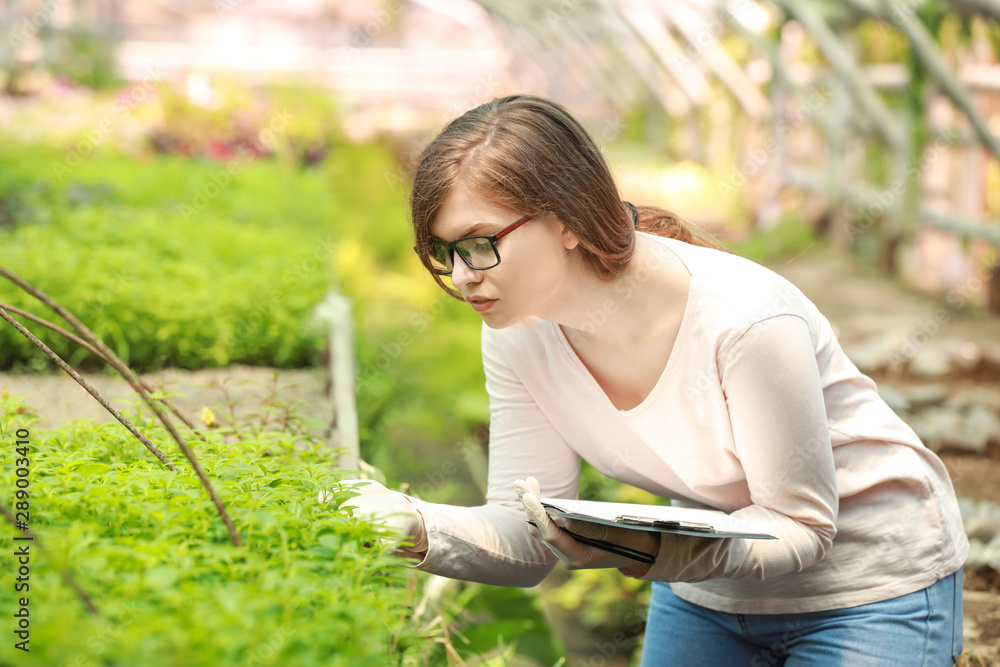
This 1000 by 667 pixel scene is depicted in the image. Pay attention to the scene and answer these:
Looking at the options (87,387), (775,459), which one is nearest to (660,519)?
(775,459)

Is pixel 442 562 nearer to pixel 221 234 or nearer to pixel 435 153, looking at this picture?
pixel 435 153

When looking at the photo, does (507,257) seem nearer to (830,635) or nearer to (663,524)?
(663,524)

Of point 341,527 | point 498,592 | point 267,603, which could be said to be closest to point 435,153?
point 341,527

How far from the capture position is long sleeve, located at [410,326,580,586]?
1.64 metres

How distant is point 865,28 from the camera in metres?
7.70

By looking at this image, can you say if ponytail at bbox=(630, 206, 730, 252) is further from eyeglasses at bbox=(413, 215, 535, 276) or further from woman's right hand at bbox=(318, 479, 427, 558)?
woman's right hand at bbox=(318, 479, 427, 558)

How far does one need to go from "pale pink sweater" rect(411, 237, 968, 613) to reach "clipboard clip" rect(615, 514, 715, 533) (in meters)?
0.16

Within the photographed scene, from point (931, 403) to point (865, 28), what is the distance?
4.84 metres

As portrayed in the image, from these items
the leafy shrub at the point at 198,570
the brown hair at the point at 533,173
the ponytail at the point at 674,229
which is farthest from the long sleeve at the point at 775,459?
the leafy shrub at the point at 198,570

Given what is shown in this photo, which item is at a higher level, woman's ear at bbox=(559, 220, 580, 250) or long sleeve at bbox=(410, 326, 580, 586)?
woman's ear at bbox=(559, 220, 580, 250)

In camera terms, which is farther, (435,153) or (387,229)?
(387,229)

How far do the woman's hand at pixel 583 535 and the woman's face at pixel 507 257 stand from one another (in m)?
0.33

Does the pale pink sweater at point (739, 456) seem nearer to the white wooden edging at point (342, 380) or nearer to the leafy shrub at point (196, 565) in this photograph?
the leafy shrub at point (196, 565)

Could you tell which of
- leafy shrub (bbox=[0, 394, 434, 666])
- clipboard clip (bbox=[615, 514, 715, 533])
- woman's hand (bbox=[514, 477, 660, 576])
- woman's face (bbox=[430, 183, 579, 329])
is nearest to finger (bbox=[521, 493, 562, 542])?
woman's hand (bbox=[514, 477, 660, 576])
